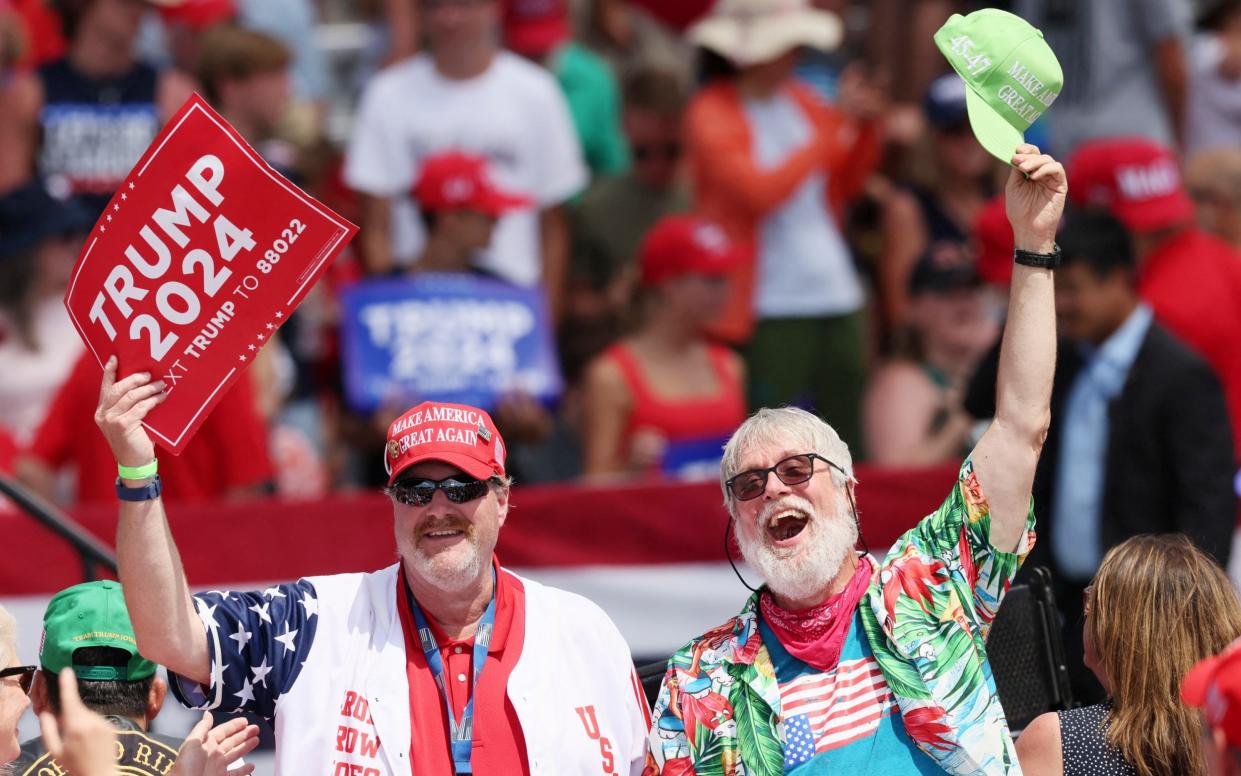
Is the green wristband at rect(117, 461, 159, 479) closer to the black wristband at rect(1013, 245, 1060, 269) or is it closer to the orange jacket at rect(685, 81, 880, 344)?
the black wristband at rect(1013, 245, 1060, 269)

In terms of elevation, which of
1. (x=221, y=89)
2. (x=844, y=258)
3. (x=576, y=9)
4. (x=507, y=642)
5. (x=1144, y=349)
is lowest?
(x=507, y=642)

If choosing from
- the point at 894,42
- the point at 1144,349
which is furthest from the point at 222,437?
the point at 894,42

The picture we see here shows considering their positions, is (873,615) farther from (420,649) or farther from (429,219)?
(429,219)

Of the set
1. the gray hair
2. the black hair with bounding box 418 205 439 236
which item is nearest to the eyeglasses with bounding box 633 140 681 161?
the black hair with bounding box 418 205 439 236

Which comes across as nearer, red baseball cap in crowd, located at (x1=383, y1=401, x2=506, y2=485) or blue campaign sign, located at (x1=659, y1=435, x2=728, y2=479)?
red baseball cap in crowd, located at (x1=383, y1=401, x2=506, y2=485)

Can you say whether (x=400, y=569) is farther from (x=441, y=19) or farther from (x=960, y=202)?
(x=960, y=202)

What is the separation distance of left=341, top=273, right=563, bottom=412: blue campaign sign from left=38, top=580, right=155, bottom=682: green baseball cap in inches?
127

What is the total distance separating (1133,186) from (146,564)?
485 centimetres

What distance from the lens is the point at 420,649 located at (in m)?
4.55

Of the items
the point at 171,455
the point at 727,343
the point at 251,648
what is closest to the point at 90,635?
the point at 251,648

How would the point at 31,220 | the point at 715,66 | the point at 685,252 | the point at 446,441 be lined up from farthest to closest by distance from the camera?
the point at 715,66
the point at 685,252
the point at 31,220
the point at 446,441

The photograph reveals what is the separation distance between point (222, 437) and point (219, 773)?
3.13 meters

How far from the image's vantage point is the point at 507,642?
4582 mm

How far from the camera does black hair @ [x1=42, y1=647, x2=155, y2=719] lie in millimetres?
4430
